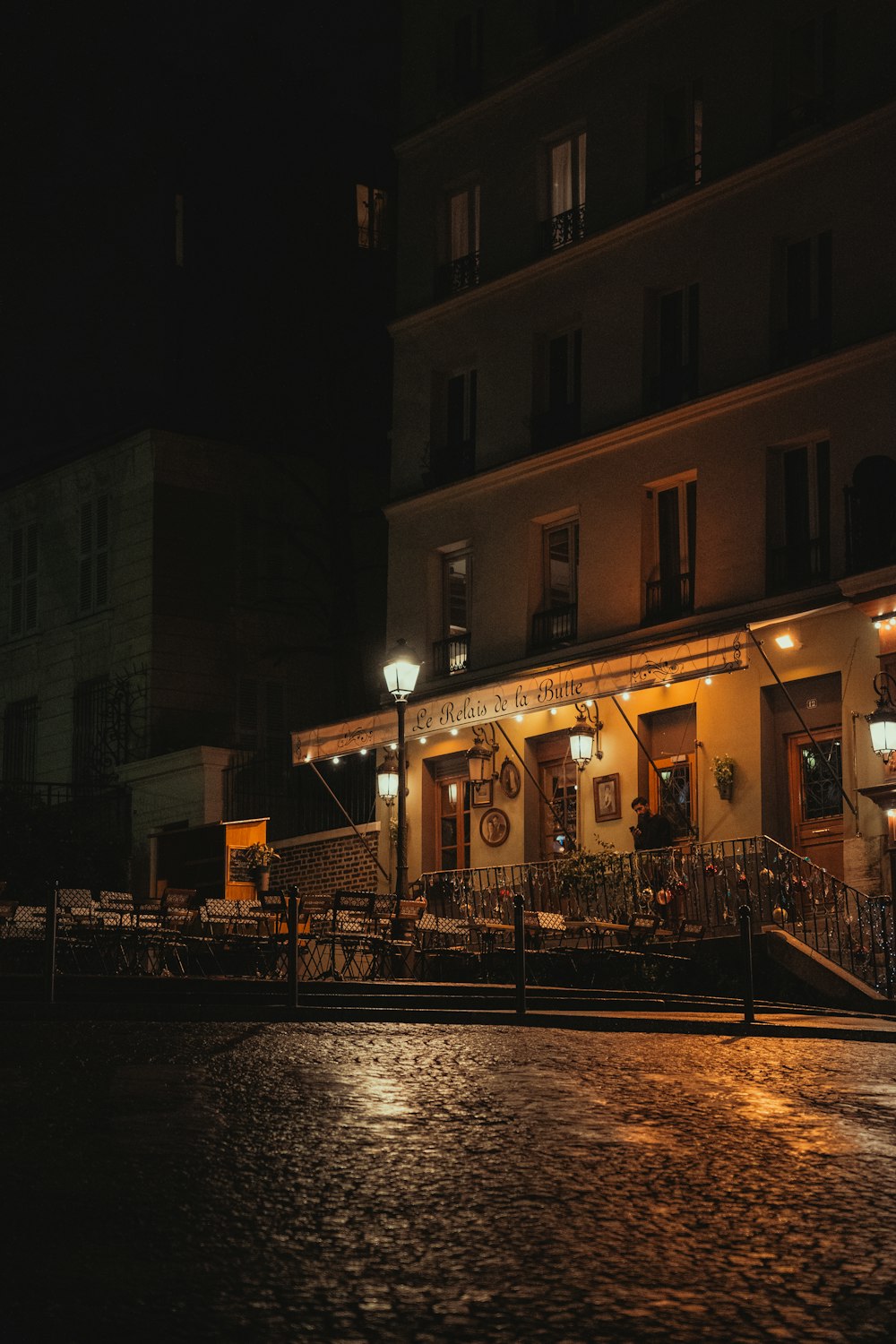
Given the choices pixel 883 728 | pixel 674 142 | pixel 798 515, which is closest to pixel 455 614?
Answer: pixel 798 515

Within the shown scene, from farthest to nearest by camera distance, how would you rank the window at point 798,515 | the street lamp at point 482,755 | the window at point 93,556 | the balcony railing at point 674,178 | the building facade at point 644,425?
the window at point 93,556 < the street lamp at point 482,755 < the balcony railing at point 674,178 < the window at point 798,515 < the building facade at point 644,425

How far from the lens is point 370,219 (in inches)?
1487

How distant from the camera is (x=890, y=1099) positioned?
11.3 metres

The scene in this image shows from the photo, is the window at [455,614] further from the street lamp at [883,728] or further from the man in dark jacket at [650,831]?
the street lamp at [883,728]

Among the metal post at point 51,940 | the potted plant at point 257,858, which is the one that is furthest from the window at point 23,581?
the metal post at point 51,940

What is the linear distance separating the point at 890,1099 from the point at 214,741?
77.1 feet

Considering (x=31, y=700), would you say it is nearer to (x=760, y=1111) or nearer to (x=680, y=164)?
(x=680, y=164)

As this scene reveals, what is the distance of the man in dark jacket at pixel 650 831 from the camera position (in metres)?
24.6

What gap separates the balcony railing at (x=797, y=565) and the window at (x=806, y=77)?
562 cm

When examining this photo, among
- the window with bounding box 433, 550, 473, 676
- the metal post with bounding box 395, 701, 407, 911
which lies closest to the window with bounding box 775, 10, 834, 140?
the window with bounding box 433, 550, 473, 676

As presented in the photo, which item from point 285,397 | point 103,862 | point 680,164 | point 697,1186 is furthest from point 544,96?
point 697,1186

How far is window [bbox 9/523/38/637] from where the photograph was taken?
37000 millimetres

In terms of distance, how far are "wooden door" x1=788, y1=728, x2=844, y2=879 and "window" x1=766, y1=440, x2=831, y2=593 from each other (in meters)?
2.00

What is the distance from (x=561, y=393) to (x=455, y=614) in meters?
3.72
